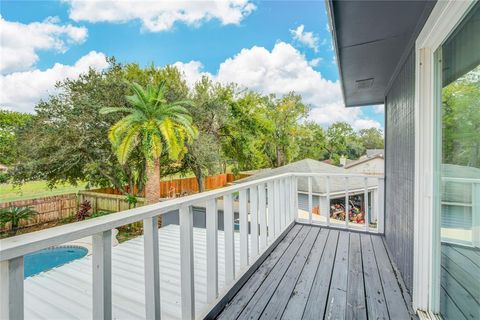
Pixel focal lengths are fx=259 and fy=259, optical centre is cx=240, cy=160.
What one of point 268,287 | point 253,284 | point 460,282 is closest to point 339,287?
point 268,287

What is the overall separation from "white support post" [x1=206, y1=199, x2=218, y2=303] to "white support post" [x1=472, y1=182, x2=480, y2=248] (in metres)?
1.40

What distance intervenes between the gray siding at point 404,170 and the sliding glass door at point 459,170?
0.47m

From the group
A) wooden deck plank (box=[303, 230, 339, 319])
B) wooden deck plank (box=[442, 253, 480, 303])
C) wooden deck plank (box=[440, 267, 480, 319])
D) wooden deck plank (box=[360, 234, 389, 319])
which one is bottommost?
wooden deck plank (box=[360, 234, 389, 319])

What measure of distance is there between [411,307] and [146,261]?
6.42 feet

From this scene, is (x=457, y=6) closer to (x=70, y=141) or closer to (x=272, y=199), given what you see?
(x=272, y=199)

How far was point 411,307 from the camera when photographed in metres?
1.93

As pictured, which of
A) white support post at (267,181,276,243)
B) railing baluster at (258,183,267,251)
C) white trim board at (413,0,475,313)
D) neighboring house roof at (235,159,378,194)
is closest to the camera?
white trim board at (413,0,475,313)

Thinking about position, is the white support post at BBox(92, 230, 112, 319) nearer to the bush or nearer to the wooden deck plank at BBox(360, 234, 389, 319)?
the wooden deck plank at BBox(360, 234, 389, 319)

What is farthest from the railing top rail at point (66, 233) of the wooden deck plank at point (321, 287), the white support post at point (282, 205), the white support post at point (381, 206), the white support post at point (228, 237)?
the white support post at point (381, 206)

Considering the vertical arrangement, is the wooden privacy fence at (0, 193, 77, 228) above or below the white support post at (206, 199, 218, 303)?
below

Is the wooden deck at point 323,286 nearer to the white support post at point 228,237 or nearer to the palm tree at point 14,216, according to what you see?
the white support post at point 228,237

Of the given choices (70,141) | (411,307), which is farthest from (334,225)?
(70,141)

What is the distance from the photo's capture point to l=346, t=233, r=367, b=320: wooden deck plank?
1.90m

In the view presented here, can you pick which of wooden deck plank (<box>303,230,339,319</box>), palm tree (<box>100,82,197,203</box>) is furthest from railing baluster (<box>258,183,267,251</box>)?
palm tree (<box>100,82,197,203</box>)
